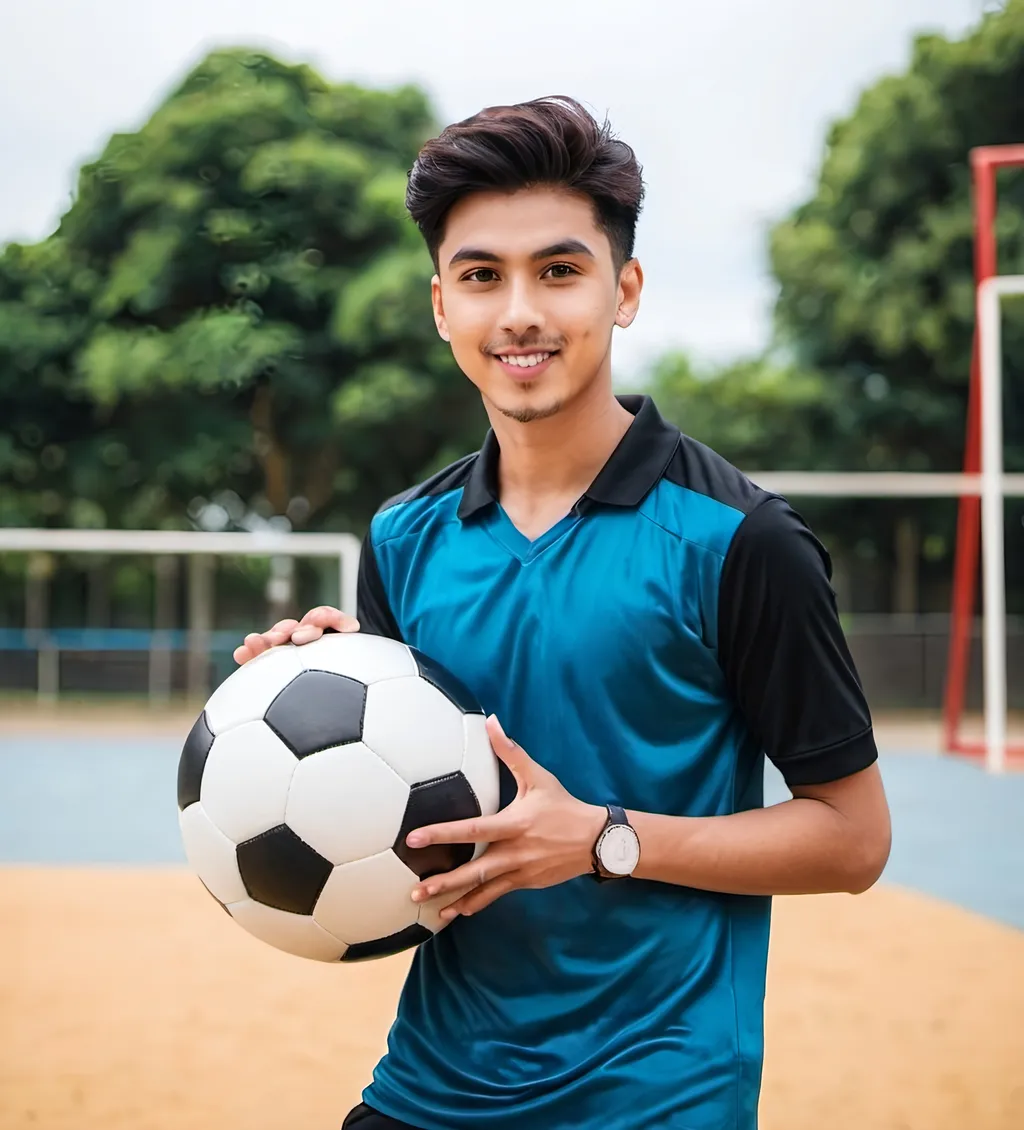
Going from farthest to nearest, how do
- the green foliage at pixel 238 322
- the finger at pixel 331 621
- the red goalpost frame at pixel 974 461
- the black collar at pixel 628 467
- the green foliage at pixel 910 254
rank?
the green foliage at pixel 910 254, the green foliage at pixel 238 322, the red goalpost frame at pixel 974 461, the finger at pixel 331 621, the black collar at pixel 628 467

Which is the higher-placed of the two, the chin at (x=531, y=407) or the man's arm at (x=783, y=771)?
the chin at (x=531, y=407)

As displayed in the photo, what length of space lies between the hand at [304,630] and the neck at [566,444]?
0.28 metres

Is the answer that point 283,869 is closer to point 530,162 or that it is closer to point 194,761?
point 194,761

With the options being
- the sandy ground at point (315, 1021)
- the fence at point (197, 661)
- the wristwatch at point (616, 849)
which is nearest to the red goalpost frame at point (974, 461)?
the fence at point (197, 661)

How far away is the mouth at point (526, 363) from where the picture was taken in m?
1.53

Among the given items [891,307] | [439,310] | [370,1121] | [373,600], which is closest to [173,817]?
[373,600]

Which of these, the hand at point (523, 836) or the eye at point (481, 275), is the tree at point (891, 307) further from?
the hand at point (523, 836)

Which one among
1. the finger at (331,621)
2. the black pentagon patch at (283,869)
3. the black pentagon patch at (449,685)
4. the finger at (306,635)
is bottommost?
the black pentagon patch at (283,869)

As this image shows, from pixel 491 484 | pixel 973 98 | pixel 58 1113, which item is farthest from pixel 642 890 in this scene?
pixel 973 98

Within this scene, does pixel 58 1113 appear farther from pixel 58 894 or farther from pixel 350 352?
pixel 350 352

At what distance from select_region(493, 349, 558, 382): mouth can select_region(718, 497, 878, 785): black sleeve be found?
0.29m

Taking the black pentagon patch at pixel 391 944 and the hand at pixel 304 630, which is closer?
the black pentagon patch at pixel 391 944

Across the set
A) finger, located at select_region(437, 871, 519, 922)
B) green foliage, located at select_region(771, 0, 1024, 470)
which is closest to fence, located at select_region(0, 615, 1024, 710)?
green foliage, located at select_region(771, 0, 1024, 470)

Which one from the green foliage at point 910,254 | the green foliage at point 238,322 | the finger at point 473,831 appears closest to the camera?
the finger at point 473,831
